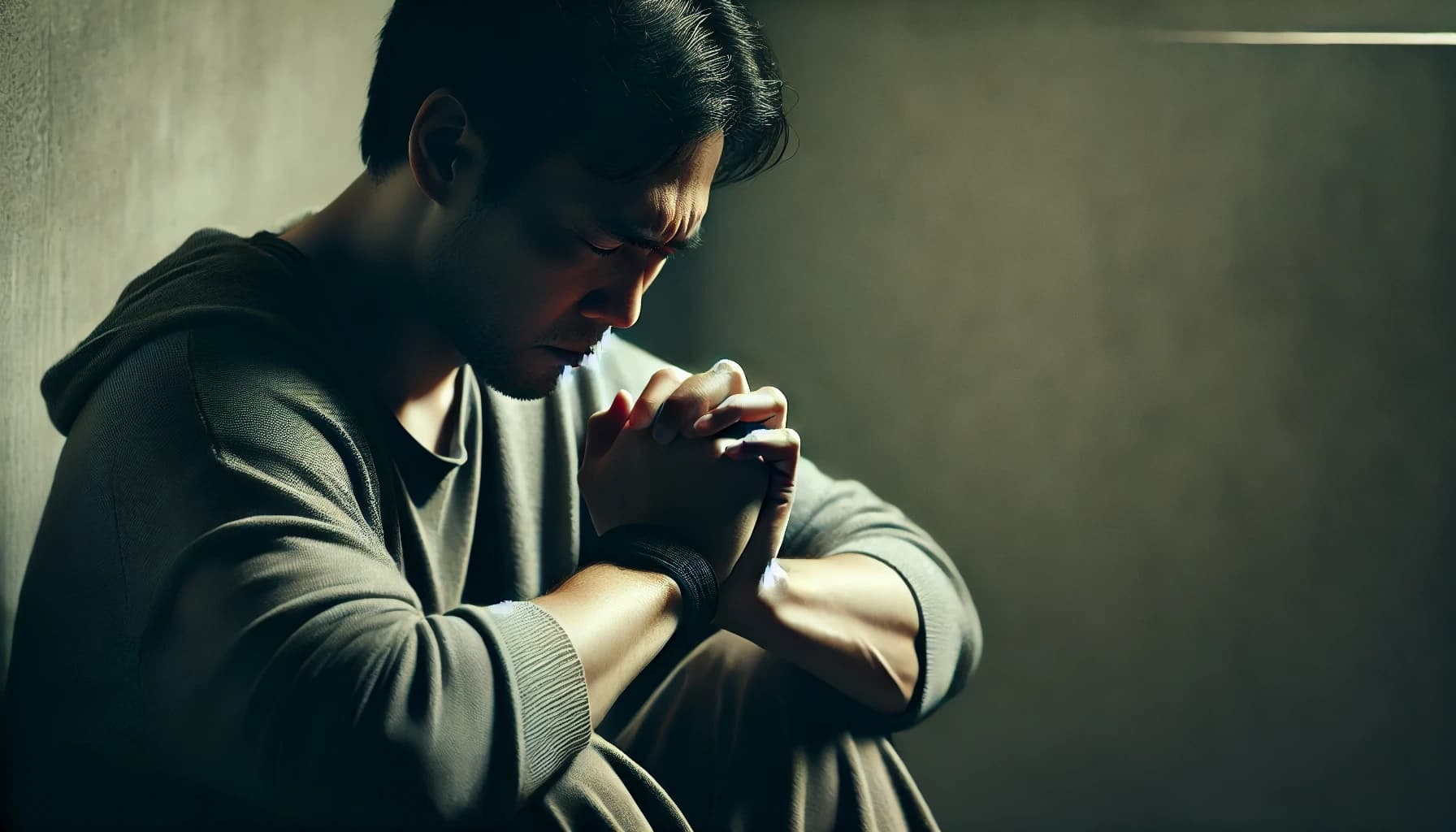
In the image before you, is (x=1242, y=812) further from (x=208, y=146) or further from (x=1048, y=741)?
(x=208, y=146)

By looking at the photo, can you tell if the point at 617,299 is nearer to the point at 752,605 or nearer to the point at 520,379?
the point at 520,379

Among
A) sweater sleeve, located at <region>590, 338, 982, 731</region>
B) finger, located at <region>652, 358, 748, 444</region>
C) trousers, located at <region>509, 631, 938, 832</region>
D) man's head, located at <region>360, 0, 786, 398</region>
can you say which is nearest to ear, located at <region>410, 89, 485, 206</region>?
Result: man's head, located at <region>360, 0, 786, 398</region>

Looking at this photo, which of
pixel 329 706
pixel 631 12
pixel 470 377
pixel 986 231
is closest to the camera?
pixel 329 706

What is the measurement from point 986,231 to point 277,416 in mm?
1277

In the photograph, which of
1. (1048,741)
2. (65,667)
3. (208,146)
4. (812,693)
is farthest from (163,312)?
(1048,741)

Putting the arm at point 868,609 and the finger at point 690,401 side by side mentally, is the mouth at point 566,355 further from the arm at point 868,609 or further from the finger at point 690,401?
the arm at point 868,609

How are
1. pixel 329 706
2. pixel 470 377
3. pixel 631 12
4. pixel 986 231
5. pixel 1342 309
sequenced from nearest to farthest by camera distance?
pixel 329 706, pixel 631 12, pixel 470 377, pixel 1342 309, pixel 986 231

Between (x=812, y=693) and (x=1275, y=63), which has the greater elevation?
(x=1275, y=63)

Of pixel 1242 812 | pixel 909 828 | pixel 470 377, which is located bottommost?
pixel 1242 812

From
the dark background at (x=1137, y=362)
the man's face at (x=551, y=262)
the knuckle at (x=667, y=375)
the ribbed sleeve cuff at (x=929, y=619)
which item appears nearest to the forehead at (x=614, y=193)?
the man's face at (x=551, y=262)

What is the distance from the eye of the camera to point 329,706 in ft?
1.94

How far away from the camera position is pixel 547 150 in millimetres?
813

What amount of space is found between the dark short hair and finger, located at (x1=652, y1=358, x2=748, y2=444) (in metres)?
0.16

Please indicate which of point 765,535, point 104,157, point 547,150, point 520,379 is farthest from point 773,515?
point 104,157
